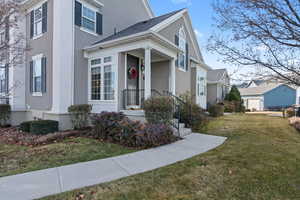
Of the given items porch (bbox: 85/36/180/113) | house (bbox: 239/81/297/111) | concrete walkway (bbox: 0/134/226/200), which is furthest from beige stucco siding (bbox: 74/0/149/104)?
house (bbox: 239/81/297/111)

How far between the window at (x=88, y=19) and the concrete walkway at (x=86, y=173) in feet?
24.9

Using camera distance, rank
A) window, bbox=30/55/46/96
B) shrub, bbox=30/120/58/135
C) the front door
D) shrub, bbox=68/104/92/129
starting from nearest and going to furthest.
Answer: shrub, bbox=30/120/58/135 < shrub, bbox=68/104/92/129 < window, bbox=30/55/46/96 < the front door

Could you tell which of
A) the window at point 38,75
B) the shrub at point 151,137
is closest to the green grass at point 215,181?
the shrub at point 151,137

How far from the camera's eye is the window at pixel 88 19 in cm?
919

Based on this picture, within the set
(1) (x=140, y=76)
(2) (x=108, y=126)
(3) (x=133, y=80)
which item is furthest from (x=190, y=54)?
(2) (x=108, y=126)

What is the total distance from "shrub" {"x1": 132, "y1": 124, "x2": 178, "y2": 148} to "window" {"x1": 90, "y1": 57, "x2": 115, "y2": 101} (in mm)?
3249

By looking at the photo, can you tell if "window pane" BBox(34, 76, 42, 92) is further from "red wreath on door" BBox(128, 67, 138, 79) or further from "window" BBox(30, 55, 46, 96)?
"red wreath on door" BBox(128, 67, 138, 79)

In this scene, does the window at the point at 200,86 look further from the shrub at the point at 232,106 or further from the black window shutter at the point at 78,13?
the black window shutter at the point at 78,13

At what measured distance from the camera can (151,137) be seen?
19.5 ft

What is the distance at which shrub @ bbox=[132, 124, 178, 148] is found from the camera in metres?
5.91

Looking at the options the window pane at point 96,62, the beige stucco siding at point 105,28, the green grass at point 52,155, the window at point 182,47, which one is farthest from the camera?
the window at point 182,47

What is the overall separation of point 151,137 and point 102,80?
4503 mm

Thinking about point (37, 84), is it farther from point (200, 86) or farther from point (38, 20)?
point (200, 86)

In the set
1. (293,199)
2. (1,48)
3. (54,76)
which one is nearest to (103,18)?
(54,76)
